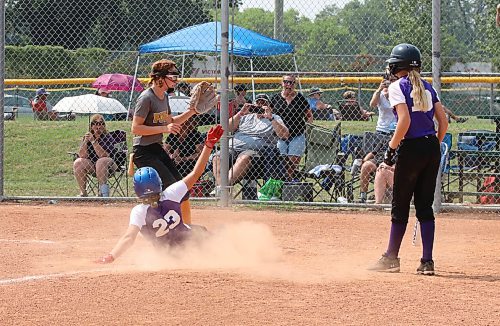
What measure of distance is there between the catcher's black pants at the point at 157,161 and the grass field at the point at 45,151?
6041 mm

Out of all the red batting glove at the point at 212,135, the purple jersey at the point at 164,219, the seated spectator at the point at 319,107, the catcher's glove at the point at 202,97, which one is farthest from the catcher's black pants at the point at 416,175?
the seated spectator at the point at 319,107

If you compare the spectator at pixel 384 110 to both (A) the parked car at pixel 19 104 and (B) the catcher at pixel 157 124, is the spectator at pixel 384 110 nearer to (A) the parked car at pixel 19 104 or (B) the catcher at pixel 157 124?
(B) the catcher at pixel 157 124

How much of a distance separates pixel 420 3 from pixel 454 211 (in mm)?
3549

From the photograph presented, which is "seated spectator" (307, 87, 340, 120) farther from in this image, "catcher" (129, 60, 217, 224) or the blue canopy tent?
"catcher" (129, 60, 217, 224)

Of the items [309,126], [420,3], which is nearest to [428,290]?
[309,126]

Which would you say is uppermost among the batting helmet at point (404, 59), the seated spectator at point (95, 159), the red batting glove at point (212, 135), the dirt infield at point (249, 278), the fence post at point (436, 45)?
the fence post at point (436, 45)

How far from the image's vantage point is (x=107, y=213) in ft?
39.4

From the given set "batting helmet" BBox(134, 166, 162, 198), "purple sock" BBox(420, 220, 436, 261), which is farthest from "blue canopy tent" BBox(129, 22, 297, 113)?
"purple sock" BBox(420, 220, 436, 261)

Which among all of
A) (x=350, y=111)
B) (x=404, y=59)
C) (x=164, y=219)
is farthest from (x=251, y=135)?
(x=404, y=59)

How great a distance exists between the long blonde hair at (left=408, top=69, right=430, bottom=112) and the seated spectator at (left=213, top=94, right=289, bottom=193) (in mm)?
5472

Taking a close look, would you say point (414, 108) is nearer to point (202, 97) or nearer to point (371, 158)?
point (202, 97)

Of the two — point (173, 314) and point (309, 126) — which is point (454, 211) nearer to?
point (309, 126)

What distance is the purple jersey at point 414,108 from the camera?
7.27m

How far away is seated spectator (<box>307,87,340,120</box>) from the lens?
15789 millimetres
